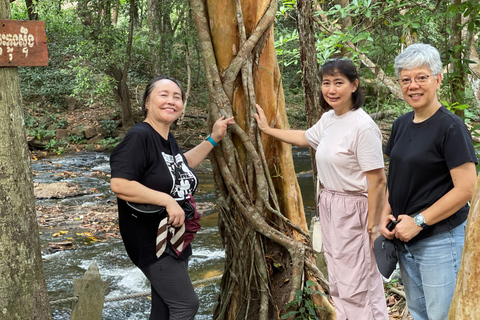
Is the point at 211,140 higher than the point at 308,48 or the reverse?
the reverse

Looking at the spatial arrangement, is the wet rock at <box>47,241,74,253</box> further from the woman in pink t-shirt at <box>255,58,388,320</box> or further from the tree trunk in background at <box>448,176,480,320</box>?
the tree trunk in background at <box>448,176,480,320</box>

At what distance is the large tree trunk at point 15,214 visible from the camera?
2.74 metres

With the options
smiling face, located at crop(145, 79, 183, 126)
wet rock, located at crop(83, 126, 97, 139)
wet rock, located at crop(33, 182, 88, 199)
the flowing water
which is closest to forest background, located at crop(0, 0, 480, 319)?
wet rock, located at crop(83, 126, 97, 139)

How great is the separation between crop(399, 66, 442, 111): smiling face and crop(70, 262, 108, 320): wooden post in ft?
7.35

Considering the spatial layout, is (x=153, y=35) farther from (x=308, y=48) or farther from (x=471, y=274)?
(x=471, y=274)

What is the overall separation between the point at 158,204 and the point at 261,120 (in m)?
1.06

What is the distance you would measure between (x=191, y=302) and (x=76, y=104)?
14.9 m

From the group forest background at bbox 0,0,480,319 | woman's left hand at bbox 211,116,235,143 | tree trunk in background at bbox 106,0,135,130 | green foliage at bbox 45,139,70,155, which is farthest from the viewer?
tree trunk in background at bbox 106,0,135,130

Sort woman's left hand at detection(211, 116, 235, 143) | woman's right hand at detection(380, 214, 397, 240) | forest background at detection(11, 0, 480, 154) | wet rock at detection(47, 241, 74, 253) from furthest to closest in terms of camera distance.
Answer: forest background at detection(11, 0, 480, 154)
wet rock at detection(47, 241, 74, 253)
woman's left hand at detection(211, 116, 235, 143)
woman's right hand at detection(380, 214, 397, 240)

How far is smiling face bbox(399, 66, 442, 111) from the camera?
2131 millimetres

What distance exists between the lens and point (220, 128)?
314 cm

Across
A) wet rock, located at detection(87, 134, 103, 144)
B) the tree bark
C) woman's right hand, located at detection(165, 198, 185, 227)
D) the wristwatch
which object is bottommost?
the wristwatch

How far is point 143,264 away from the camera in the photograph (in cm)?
249

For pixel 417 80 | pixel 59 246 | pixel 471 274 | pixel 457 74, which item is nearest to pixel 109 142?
pixel 59 246
